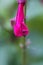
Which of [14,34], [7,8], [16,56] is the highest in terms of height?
[7,8]

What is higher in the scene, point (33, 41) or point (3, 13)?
point (3, 13)

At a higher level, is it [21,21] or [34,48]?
[21,21]

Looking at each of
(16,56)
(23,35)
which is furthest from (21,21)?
(16,56)

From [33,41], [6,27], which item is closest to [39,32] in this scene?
[33,41]

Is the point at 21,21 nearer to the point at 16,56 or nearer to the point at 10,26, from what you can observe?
the point at 10,26

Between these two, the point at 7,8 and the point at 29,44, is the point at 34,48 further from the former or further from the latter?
the point at 7,8
